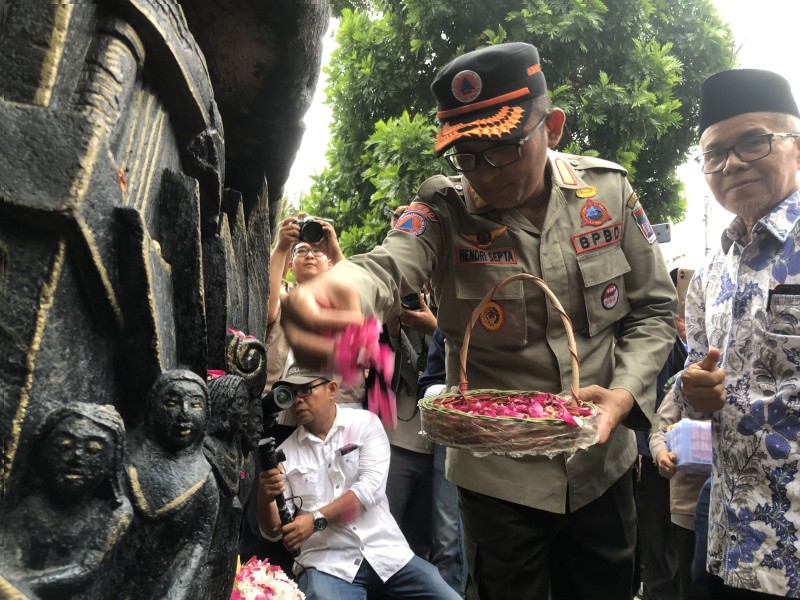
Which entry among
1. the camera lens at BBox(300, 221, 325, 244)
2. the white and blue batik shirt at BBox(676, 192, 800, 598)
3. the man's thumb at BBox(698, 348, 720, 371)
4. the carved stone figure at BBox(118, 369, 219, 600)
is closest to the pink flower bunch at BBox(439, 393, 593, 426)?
the man's thumb at BBox(698, 348, 720, 371)

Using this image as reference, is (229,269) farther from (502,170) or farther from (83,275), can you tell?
(502,170)

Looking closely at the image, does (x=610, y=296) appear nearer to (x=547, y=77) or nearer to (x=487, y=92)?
(x=487, y=92)

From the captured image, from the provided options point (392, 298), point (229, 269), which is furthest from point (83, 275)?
point (392, 298)

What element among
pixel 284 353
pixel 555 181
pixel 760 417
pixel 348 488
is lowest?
pixel 348 488

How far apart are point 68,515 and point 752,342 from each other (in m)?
1.77

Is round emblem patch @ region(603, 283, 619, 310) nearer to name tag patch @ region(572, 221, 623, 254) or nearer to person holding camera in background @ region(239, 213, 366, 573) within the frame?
name tag patch @ region(572, 221, 623, 254)

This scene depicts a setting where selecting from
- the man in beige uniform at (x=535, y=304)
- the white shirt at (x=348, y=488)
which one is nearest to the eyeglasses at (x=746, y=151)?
the man in beige uniform at (x=535, y=304)

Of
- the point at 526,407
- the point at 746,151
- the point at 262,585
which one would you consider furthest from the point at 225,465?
the point at 746,151

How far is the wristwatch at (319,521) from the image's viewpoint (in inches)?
115

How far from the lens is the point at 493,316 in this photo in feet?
6.59

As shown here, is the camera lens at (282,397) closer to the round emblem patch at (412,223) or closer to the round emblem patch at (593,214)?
the round emblem patch at (412,223)

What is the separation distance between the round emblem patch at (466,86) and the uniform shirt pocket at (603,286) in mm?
553

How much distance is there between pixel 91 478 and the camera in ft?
2.71

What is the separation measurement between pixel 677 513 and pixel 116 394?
281 cm
